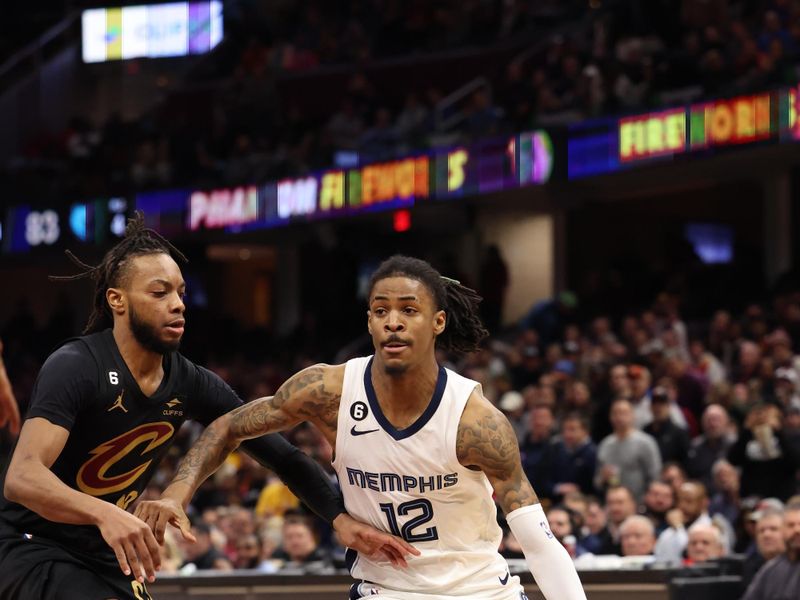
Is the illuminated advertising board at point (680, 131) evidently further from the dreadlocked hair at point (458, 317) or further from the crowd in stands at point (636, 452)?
the dreadlocked hair at point (458, 317)

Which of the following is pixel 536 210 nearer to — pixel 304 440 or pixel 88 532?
pixel 304 440

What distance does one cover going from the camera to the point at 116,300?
17.3 ft

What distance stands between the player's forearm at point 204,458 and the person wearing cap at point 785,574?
413 centimetres

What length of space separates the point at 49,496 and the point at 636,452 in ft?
24.9

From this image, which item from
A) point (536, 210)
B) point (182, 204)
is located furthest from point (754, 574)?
point (182, 204)

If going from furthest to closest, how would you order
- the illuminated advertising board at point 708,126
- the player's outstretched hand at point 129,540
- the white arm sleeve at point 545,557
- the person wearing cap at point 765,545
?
the illuminated advertising board at point 708,126
the person wearing cap at point 765,545
the white arm sleeve at point 545,557
the player's outstretched hand at point 129,540

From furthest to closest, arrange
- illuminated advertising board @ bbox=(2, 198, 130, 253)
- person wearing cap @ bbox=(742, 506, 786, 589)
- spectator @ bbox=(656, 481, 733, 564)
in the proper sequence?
illuminated advertising board @ bbox=(2, 198, 130, 253), spectator @ bbox=(656, 481, 733, 564), person wearing cap @ bbox=(742, 506, 786, 589)

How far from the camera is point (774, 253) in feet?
60.3

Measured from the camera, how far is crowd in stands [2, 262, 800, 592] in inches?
394

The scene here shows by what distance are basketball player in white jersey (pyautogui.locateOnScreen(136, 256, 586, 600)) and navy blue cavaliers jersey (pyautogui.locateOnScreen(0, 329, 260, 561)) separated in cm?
19

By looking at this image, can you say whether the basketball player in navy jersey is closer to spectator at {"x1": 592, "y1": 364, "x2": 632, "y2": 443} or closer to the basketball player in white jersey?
the basketball player in white jersey

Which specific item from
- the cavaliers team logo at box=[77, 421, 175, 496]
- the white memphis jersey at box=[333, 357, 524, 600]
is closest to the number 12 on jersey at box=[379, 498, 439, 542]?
the white memphis jersey at box=[333, 357, 524, 600]

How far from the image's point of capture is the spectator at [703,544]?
9312mm

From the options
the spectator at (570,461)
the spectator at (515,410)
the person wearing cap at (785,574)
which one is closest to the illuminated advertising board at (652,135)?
the spectator at (515,410)
